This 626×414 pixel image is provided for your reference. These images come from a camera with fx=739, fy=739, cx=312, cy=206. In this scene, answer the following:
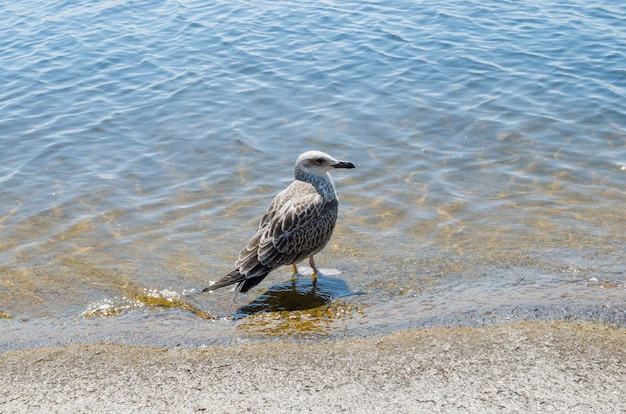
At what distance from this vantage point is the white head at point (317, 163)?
7.95 m

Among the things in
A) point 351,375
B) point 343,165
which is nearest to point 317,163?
point 343,165

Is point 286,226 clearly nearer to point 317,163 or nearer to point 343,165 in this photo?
point 317,163

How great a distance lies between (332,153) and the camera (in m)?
10.8

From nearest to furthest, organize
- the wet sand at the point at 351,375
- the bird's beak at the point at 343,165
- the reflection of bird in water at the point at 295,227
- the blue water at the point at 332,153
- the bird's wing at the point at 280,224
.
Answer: the wet sand at the point at 351,375 → the blue water at the point at 332,153 → the reflection of bird in water at the point at 295,227 → the bird's wing at the point at 280,224 → the bird's beak at the point at 343,165

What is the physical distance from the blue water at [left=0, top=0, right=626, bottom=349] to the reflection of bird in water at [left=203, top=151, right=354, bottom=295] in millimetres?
330

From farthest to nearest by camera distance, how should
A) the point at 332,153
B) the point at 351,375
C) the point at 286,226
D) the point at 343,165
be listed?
the point at 332,153 → the point at 343,165 → the point at 286,226 → the point at 351,375

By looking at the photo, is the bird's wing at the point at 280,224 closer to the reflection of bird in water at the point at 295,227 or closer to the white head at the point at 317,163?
the reflection of bird in water at the point at 295,227

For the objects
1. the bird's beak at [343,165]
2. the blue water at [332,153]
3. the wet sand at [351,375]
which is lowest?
the blue water at [332,153]

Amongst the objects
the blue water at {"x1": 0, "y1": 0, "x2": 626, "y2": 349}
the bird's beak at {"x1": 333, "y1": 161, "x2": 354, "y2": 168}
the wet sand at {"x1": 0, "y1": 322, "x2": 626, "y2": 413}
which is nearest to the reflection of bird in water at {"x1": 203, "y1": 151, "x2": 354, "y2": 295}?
the bird's beak at {"x1": 333, "y1": 161, "x2": 354, "y2": 168}

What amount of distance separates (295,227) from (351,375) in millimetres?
2388

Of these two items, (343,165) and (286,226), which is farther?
(343,165)

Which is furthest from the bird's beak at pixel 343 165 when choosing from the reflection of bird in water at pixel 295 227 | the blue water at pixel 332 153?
the blue water at pixel 332 153

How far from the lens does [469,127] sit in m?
11.3

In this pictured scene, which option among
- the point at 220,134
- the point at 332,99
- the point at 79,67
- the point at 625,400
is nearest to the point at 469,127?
the point at 332,99
